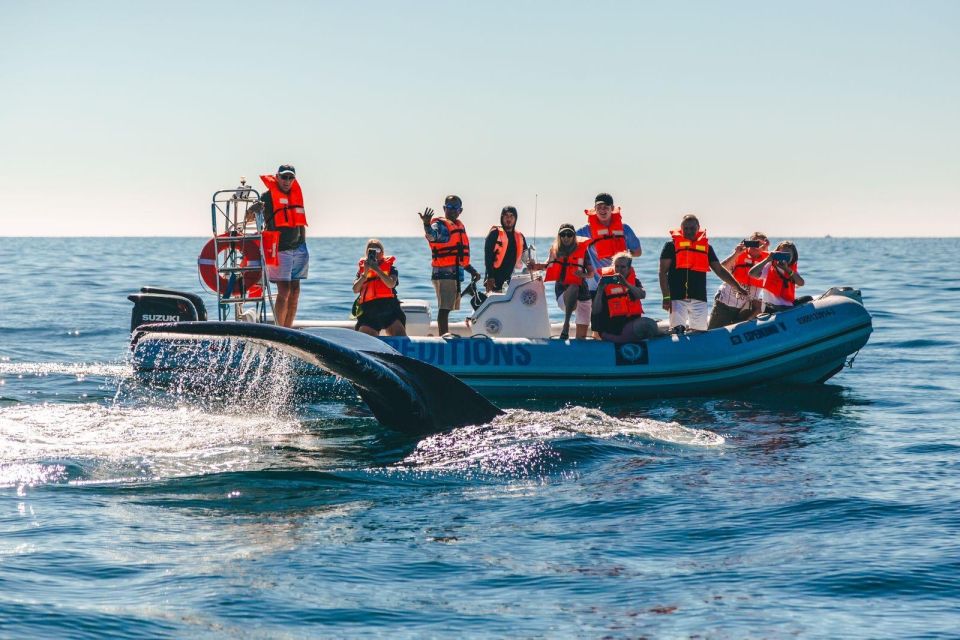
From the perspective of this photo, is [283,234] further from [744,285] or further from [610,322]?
[744,285]

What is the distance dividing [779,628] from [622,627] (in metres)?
0.82

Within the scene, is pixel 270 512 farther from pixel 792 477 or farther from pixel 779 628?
pixel 792 477

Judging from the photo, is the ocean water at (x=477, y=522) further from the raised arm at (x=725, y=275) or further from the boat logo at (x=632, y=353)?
the raised arm at (x=725, y=275)

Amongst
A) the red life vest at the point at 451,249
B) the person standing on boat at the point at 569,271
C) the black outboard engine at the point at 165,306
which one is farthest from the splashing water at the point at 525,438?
the black outboard engine at the point at 165,306

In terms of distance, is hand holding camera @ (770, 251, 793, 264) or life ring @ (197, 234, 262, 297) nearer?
life ring @ (197, 234, 262, 297)

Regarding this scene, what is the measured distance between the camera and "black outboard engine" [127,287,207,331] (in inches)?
591

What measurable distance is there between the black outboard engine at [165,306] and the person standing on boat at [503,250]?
3.80 meters

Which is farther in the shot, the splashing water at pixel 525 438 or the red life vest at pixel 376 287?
the red life vest at pixel 376 287

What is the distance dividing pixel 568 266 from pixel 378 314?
2423 mm

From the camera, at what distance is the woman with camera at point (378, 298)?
13.7 meters

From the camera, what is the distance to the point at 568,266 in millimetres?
14102

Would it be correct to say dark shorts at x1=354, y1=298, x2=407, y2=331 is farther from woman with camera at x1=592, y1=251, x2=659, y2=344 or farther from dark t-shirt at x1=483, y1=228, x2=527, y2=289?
woman with camera at x1=592, y1=251, x2=659, y2=344

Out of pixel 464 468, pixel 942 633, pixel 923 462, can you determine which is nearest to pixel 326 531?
pixel 464 468

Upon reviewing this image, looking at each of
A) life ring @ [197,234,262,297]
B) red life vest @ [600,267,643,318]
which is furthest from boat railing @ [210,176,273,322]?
red life vest @ [600,267,643,318]
